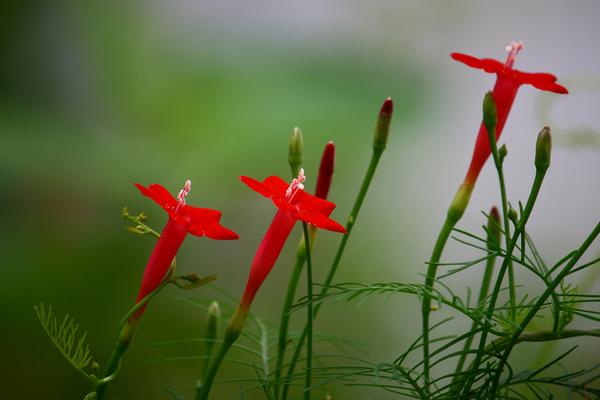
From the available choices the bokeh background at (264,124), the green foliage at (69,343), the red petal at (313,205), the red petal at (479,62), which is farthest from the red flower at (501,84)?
the bokeh background at (264,124)

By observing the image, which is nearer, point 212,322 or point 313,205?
point 313,205

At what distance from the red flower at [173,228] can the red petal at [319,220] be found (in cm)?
3

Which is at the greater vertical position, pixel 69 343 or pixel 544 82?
pixel 544 82

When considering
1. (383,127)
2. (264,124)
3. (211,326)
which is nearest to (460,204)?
(383,127)

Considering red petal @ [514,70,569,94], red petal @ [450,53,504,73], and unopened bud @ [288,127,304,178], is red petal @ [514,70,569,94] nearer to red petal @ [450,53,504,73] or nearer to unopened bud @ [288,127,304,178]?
red petal @ [450,53,504,73]

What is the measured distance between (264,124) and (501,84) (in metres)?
1.15

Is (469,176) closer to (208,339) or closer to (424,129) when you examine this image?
(208,339)

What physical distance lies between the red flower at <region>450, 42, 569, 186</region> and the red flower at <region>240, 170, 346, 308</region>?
0.36ft

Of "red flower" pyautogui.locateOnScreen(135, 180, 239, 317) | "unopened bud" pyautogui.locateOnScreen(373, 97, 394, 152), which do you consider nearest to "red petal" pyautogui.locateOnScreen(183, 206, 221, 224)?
"red flower" pyautogui.locateOnScreen(135, 180, 239, 317)

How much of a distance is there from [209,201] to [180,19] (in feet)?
1.69

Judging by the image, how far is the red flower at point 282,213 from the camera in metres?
0.33

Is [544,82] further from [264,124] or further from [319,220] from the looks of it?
[264,124]

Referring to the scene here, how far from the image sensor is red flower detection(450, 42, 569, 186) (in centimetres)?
37

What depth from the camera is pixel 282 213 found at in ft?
1.17
